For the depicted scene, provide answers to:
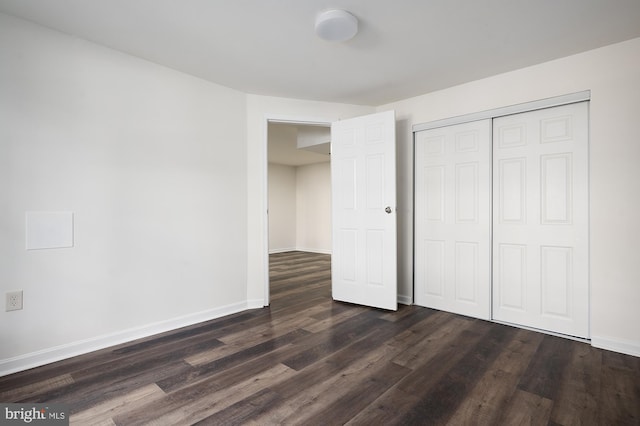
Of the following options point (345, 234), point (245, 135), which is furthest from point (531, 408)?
point (245, 135)

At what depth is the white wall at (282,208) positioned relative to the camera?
800cm

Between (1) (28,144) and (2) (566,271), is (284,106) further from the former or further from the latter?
(2) (566,271)

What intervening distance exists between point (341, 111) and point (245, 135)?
3.91ft

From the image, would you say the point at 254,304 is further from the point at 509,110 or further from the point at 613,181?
the point at 613,181

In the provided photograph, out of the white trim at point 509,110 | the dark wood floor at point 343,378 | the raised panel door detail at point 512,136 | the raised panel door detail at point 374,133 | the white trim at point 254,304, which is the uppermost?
the white trim at point 509,110

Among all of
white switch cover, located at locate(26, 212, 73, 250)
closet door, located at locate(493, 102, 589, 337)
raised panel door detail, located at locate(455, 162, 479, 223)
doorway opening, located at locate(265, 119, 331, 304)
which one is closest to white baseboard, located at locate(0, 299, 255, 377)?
white switch cover, located at locate(26, 212, 73, 250)

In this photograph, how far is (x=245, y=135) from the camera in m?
3.42

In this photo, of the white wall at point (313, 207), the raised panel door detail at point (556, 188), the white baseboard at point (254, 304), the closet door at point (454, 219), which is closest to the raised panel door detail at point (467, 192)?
the closet door at point (454, 219)

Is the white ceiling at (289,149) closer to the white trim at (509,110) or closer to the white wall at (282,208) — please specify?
the white wall at (282,208)

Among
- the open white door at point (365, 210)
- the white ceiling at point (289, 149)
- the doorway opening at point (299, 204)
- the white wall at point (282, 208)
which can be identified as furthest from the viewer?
the white wall at point (282, 208)

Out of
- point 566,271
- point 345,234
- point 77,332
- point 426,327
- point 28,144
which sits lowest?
point 426,327

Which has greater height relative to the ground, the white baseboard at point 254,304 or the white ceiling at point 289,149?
the white ceiling at point 289,149

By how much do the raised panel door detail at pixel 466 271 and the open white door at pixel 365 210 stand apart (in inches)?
25.4

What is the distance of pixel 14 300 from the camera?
2.05 metres
